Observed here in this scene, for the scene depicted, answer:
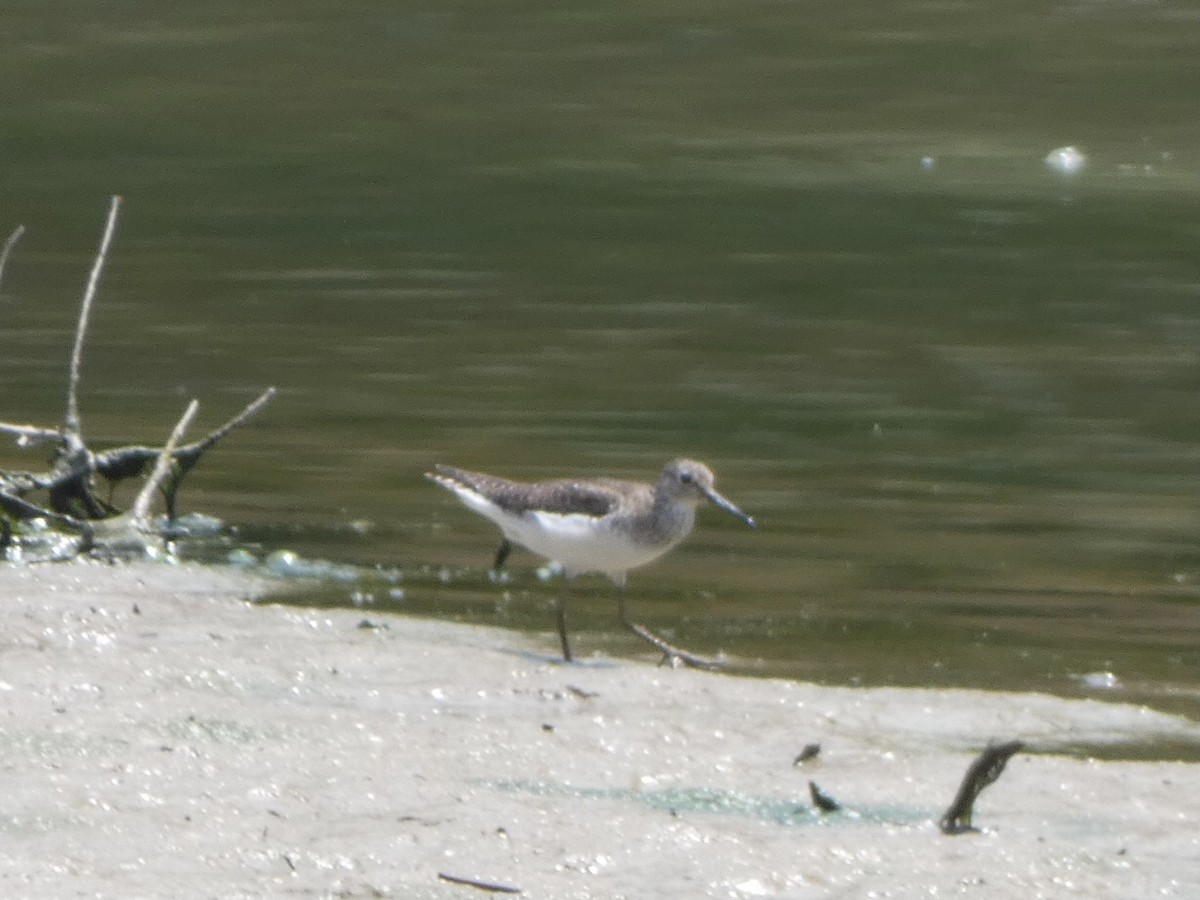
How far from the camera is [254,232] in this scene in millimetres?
19391

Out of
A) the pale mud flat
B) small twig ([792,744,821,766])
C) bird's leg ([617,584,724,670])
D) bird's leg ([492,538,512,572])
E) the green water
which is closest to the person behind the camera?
the pale mud flat

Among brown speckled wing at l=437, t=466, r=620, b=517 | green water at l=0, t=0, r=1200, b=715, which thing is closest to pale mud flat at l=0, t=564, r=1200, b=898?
brown speckled wing at l=437, t=466, r=620, b=517

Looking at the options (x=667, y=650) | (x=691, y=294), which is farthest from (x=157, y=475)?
(x=691, y=294)

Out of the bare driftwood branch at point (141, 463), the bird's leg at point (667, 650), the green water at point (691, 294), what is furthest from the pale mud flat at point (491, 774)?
the bare driftwood branch at point (141, 463)

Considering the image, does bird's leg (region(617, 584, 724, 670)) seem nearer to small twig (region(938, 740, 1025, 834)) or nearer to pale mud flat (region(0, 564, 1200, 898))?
pale mud flat (region(0, 564, 1200, 898))

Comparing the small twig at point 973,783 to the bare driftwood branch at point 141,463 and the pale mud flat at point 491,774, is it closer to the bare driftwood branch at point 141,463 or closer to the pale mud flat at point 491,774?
the pale mud flat at point 491,774

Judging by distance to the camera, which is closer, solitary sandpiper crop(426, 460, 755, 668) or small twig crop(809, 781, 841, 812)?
small twig crop(809, 781, 841, 812)

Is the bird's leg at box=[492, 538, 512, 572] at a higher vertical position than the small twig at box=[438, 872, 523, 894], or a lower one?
lower

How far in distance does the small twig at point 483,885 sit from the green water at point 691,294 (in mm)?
3448

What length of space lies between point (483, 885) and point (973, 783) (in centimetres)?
129

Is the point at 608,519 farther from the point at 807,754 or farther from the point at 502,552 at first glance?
the point at 807,754

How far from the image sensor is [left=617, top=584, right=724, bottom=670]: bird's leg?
8602mm

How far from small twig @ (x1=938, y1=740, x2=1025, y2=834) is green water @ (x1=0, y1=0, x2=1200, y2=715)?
2.49 meters

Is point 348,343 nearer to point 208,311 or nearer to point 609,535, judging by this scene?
point 208,311
